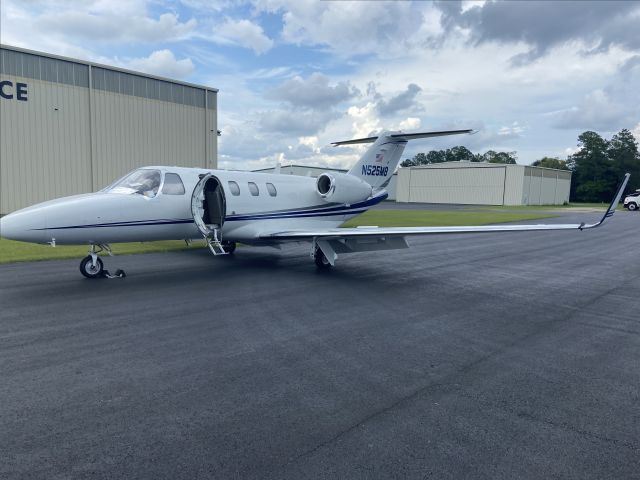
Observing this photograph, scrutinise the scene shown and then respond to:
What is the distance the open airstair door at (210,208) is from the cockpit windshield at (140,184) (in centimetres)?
88

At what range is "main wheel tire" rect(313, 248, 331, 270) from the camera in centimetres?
1164

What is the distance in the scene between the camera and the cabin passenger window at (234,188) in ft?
38.3

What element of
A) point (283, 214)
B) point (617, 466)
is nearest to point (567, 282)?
point (283, 214)

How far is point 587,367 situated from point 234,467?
4303 millimetres

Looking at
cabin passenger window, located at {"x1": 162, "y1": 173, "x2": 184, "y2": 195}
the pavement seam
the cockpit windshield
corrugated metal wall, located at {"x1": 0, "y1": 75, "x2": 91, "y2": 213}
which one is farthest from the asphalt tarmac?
corrugated metal wall, located at {"x1": 0, "y1": 75, "x2": 91, "y2": 213}

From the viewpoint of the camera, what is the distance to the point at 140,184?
10.2 metres

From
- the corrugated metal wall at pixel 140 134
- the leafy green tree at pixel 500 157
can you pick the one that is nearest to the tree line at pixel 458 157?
the leafy green tree at pixel 500 157

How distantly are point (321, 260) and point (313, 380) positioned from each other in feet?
23.2

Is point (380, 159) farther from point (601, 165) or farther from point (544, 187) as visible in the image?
point (601, 165)

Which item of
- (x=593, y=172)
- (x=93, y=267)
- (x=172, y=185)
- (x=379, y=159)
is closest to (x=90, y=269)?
(x=93, y=267)

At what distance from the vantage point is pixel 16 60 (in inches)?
866

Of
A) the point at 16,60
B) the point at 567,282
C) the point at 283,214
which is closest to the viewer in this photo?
the point at 567,282

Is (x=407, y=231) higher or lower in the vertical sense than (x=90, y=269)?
higher

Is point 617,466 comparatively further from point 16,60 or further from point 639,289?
point 16,60
